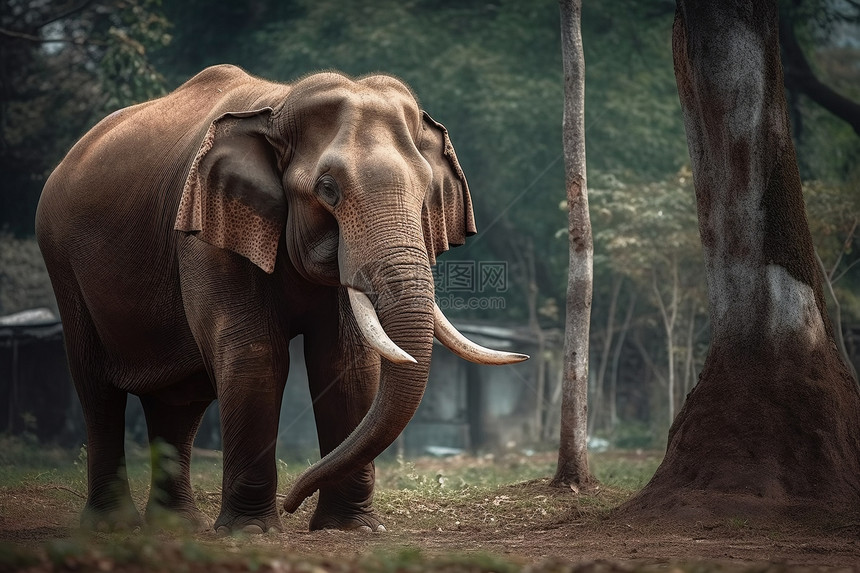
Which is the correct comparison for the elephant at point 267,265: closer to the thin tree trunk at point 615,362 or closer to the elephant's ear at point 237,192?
the elephant's ear at point 237,192

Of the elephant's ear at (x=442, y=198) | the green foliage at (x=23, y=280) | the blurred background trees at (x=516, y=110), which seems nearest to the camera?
the elephant's ear at (x=442, y=198)

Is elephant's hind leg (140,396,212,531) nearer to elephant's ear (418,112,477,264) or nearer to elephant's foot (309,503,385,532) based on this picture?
elephant's foot (309,503,385,532)

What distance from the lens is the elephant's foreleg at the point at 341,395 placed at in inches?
322

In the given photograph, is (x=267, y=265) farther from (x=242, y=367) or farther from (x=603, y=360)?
(x=603, y=360)

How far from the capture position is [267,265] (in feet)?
24.9

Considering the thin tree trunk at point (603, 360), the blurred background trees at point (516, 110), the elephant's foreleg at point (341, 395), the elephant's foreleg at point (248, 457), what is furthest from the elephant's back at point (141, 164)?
the thin tree trunk at point (603, 360)

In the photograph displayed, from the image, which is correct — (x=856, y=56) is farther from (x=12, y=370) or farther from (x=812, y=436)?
(x=812, y=436)

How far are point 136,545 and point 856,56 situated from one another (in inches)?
1190

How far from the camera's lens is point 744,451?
314 inches

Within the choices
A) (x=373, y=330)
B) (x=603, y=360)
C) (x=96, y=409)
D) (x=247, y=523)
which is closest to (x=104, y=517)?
(x=96, y=409)

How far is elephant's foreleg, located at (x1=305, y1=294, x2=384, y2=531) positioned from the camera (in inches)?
322

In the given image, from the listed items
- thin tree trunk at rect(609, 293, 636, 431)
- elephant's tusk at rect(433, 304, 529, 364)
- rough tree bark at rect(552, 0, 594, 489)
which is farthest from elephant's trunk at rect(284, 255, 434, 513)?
thin tree trunk at rect(609, 293, 636, 431)

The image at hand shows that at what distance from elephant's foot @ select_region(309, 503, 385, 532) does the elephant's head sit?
117 centimetres

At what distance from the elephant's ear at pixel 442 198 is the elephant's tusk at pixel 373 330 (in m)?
0.98
